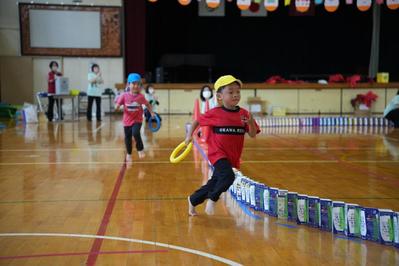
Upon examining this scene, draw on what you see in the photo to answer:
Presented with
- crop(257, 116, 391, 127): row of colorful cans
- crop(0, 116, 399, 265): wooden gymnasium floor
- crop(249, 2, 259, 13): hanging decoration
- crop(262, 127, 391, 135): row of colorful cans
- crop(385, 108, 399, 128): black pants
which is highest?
crop(249, 2, 259, 13): hanging decoration

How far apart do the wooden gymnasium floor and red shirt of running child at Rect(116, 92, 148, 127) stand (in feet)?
2.25

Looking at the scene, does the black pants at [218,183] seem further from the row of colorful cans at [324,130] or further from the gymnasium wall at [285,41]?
the gymnasium wall at [285,41]

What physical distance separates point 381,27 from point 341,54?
2.17 metres

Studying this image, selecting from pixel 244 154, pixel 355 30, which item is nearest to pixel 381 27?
pixel 355 30

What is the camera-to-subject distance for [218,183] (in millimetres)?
4199

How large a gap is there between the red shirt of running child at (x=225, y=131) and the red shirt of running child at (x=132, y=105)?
11.7 feet

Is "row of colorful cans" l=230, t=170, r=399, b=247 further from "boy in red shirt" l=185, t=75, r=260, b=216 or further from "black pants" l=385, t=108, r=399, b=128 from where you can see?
"black pants" l=385, t=108, r=399, b=128

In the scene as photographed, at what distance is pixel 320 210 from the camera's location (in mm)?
3934

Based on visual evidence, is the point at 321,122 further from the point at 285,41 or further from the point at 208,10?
the point at 208,10

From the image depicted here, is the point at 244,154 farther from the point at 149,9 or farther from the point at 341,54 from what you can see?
the point at 341,54

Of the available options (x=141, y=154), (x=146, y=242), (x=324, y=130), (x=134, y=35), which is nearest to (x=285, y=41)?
(x=134, y=35)

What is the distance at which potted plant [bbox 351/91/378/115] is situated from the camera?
18.7m

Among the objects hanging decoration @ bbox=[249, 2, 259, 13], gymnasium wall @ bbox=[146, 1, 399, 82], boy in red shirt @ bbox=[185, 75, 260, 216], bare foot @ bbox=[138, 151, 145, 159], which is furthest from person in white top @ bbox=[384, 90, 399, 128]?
boy in red shirt @ bbox=[185, 75, 260, 216]

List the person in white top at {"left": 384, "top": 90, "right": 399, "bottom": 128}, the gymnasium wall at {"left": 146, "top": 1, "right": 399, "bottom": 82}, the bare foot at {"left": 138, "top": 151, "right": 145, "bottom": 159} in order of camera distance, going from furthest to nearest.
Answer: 1. the gymnasium wall at {"left": 146, "top": 1, "right": 399, "bottom": 82}
2. the person in white top at {"left": 384, "top": 90, "right": 399, "bottom": 128}
3. the bare foot at {"left": 138, "top": 151, "right": 145, "bottom": 159}
